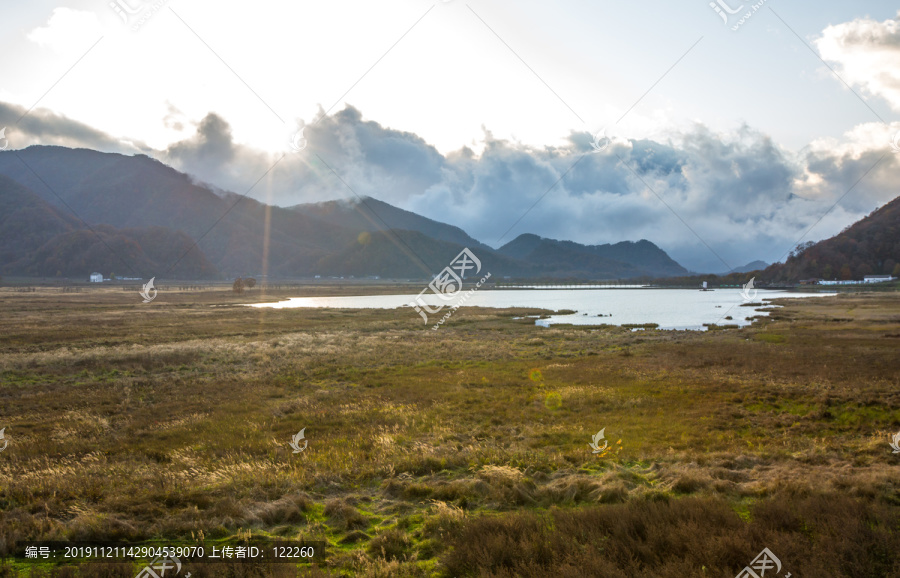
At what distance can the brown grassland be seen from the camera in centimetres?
773

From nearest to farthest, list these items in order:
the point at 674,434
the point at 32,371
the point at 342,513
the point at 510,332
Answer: the point at 342,513, the point at 674,434, the point at 32,371, the point at 510,332

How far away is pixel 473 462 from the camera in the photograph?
13.2m

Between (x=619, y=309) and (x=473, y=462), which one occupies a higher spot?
(x=473, y=462)

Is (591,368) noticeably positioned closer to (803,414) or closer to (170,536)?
(803,414)

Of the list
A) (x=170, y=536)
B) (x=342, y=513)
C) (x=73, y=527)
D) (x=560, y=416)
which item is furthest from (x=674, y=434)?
(x=73, y=527)

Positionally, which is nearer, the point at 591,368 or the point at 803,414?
the point at 803,414

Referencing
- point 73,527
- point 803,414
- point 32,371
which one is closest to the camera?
point 73,527

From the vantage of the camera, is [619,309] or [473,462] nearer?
[473,462]

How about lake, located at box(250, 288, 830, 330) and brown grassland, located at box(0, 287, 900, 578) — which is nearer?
brown grassland, located at box(0, 287, 900, 578)

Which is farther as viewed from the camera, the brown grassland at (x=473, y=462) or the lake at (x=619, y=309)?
the lake at (x=619, y=309)

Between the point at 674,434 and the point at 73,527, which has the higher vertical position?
the point at 73,527

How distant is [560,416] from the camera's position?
1950 cm

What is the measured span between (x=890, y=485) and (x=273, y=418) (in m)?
20.4

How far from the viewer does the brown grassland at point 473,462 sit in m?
7.73
